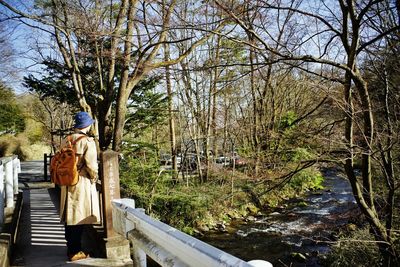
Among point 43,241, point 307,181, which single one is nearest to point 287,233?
point 307,181

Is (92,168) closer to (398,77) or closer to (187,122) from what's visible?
(398,77)

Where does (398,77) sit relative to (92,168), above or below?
above

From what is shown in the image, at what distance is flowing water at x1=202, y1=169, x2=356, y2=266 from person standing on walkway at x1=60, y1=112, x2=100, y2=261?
17.0 ft

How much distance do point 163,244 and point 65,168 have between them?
5.94ft

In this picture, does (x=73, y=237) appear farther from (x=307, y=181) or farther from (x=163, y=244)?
(x=307, y=181)

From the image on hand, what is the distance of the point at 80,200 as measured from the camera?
12.2ft

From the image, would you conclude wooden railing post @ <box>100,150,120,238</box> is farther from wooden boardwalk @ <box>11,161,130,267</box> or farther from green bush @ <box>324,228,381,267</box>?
green bush @ <box>324,228,381,267</box>

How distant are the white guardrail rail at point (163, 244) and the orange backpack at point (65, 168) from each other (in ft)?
1.72

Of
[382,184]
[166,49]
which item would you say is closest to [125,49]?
[166,49]

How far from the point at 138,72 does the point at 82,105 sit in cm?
263

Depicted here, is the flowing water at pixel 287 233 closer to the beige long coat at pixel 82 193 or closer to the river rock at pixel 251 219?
the river rock at pixel 251 219

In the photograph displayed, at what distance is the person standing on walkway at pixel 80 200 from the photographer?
3.67m

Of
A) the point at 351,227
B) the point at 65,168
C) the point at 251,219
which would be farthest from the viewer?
the point at 251,219

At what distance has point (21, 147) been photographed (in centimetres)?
3022
